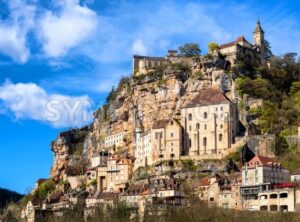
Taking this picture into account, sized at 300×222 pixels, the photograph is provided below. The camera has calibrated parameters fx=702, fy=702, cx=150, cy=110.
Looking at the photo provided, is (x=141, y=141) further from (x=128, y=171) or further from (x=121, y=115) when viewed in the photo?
(x=121, y=115)

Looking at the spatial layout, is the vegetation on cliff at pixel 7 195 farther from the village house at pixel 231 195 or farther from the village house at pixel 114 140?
the village house at pixel 231 195

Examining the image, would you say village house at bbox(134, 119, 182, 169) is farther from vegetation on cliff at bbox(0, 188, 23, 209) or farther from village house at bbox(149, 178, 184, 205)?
vegetation on cliff at bbox(0, 188, 23, 209)

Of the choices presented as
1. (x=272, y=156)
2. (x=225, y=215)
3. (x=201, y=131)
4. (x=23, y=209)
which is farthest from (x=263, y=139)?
(x=23, y=209)

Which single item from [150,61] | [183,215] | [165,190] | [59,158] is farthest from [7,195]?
[183,215]

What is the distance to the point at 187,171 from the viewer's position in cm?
8600

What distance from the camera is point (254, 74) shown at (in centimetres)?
10325

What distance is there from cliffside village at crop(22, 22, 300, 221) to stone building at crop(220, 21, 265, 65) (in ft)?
0.51

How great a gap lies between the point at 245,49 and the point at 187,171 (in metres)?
28.2

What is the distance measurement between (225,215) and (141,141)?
39.7 meters

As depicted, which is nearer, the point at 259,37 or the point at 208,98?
the point at 208,98

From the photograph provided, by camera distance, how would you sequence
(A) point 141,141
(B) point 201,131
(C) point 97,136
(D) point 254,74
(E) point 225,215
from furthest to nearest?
(C) point 97,136
(D) point 254,74
(A) point 141,141
(B) point 201,131
(E) point 225,215

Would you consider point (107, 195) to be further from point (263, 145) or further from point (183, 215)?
point (183, 215)

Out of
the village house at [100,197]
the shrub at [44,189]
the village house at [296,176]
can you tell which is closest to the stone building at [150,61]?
the shrub at [44,189]

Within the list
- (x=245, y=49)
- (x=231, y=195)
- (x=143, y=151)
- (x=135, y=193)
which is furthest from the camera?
(x=245, y=49)
